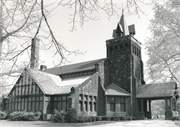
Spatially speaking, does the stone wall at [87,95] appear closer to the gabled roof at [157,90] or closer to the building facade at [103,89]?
the building facade at [103,89]

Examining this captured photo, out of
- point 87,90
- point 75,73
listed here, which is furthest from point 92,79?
point 75,73

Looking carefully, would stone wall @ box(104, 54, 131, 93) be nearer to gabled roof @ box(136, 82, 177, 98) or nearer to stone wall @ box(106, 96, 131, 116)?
gabled roof @ box(136, 82, 177, 98)

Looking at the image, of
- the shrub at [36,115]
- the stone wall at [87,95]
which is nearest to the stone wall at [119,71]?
the stone wall at [87,95]

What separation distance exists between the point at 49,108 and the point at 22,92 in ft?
18.6

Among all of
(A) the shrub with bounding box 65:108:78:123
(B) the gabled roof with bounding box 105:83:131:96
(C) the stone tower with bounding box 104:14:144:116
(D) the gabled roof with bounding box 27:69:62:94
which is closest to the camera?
(A) the shrub with bounding box 65:108:78:123

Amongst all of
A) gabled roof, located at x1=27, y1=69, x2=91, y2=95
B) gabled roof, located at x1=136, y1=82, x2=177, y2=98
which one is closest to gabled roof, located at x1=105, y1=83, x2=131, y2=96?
gabled roof, located at x1=136, y1=82, x2=177, y2=98

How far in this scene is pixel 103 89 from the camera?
30.9 m

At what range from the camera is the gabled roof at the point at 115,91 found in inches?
1217

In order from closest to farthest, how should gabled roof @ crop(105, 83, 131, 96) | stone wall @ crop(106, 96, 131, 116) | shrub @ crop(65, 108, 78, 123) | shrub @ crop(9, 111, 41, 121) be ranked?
1. shrub @ crop(65, 108, 78, 123)
2. shrub @ crop(9, 111, 41, 121)
3. stone wall @ crop(106, 96, 131, 116)
4. gabled roof @ crop(105, 83, 131, 96)

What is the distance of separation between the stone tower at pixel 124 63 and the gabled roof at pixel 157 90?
1.12 meters

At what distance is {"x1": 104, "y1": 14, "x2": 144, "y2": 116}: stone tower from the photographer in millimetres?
33594

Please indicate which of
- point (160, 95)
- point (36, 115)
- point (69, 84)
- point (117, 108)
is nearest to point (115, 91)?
point (117, 108)

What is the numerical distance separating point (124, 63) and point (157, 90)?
6.79 metres

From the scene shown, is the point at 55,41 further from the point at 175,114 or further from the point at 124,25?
the point at 124,25
